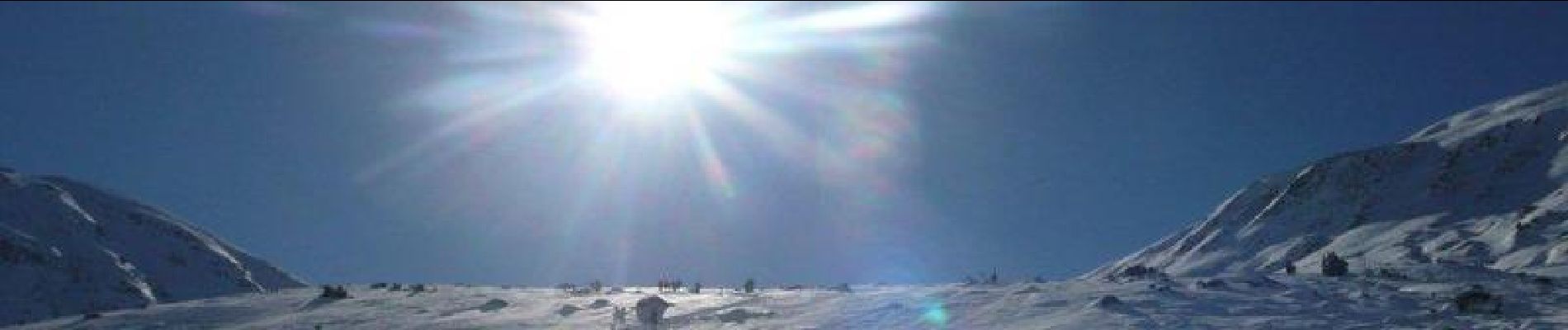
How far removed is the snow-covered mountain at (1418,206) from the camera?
52062mm

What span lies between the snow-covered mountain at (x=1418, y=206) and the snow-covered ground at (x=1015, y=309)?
22580mm

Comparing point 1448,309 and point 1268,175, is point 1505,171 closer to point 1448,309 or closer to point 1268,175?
point 1268,175

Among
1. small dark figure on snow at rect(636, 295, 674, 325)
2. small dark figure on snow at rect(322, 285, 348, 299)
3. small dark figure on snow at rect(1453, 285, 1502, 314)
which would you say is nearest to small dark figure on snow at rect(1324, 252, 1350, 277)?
small dark figure on snow at rect(1453, 285, 1502, 314)

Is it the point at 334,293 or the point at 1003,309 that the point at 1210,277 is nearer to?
the point at 1003,309

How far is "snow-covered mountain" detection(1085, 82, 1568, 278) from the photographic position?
171 feet

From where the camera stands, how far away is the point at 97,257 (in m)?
116

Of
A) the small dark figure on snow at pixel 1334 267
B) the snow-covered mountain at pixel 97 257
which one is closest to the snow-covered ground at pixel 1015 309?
the small dark figure on snow at pixel 1334 267

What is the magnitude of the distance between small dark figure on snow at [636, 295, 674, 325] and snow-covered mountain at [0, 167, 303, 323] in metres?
81.4

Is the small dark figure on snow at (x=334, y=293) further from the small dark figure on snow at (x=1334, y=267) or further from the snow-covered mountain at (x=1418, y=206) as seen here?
the snow-covered mountain at (x=1418, y=206)

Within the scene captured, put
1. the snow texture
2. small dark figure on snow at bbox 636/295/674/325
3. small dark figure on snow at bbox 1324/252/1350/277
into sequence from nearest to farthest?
the snow texture < small dark figure on snow at bbox 636/295/674/325 < small dark figure on snow at bbox 1324/252/1350/277

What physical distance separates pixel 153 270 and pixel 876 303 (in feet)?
365

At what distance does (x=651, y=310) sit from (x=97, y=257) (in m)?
106

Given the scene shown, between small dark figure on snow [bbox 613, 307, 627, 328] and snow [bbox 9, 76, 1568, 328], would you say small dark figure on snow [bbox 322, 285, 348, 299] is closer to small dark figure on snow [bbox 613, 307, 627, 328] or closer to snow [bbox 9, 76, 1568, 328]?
snow [bbox 9, 76, 1568, 328]

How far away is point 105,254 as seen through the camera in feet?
A: 383
